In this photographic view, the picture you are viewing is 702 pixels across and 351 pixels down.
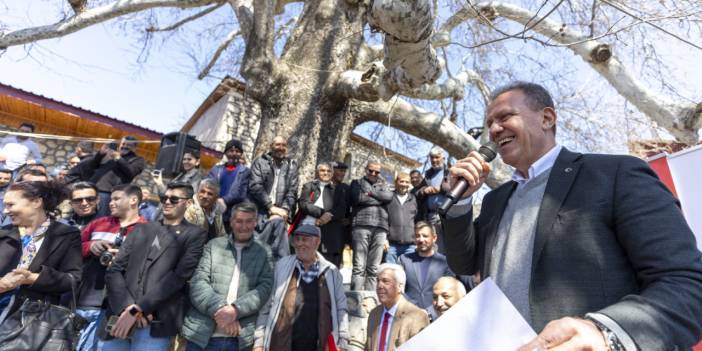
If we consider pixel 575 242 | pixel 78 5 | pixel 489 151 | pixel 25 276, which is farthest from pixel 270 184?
pixel 575 242

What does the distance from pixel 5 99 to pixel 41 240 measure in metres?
7.85

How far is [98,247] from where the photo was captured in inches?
156

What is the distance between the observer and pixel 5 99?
30.3 ft

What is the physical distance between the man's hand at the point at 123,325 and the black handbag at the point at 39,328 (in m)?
0.37

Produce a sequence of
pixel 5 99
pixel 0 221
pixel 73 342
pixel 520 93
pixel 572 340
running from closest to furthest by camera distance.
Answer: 1. pixel 572 340
2. pixel 520 93
3. pixel 73 342
4. pixel 0 221
5. pixel 5 99

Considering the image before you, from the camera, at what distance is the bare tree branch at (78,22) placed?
257 inches

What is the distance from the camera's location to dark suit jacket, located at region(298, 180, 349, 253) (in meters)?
5.72

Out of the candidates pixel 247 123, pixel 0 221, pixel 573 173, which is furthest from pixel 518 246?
pixel 247 123

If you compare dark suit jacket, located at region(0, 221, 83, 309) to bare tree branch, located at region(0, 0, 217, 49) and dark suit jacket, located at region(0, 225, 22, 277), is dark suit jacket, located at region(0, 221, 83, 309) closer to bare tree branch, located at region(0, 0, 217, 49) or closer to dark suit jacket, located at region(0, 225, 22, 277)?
dark suit jacket, located at region(0, 225, 22, 277)

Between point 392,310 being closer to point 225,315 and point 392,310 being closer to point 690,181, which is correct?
point 225,315

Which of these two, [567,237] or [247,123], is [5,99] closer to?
[247,123]

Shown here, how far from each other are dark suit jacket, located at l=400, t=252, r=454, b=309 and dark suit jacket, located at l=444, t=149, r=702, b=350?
346 centimetres

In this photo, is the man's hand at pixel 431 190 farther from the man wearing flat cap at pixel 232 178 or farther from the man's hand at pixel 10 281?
the man's hand at pixel 10 281

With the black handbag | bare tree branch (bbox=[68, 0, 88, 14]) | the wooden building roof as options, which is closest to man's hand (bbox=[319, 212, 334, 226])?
the black handbag
